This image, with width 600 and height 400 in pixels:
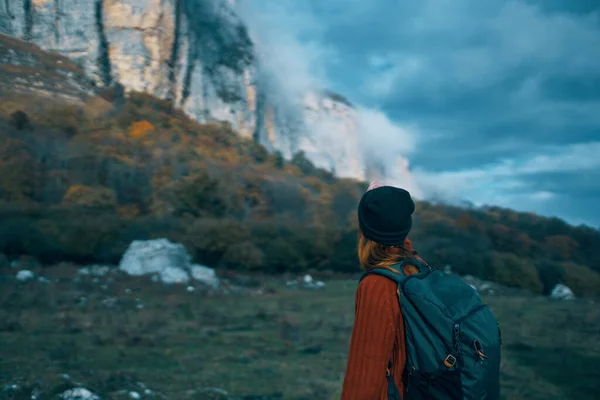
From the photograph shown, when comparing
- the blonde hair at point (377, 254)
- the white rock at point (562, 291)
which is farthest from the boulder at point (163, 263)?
the blonde hair at point (377, 254)

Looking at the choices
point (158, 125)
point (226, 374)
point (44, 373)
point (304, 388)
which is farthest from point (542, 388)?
point (158, 125)

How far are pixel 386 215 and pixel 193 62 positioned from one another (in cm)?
4695

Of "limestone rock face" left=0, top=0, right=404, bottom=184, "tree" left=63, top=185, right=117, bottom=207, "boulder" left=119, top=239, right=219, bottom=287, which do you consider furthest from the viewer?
"limestone rock face" left=0, top=0, right=404, bottom=184

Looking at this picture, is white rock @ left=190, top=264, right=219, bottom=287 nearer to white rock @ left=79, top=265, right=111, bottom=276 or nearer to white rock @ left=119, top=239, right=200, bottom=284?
white rock @ left=119, top=239, right=200, bottom=284

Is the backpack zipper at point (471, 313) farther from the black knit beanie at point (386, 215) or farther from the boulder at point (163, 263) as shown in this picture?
the boulder at point (163, 263)

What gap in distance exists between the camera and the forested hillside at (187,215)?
20.3 meters

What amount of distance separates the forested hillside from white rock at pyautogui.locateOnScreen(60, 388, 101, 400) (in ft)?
51.0

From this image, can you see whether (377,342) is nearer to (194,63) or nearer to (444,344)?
(444,344)

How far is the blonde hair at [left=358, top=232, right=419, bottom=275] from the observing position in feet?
4.93

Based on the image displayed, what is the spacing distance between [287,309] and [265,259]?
12015mm

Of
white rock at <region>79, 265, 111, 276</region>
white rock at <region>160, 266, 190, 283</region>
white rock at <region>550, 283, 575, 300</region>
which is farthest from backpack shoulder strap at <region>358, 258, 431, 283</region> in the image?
white rock at <region>550, 283, 575, 300</region>

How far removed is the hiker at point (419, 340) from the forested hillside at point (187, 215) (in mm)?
19255

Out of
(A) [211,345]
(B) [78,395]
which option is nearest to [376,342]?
(B) [78,395]

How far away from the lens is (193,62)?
4559 centimetres
